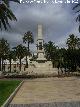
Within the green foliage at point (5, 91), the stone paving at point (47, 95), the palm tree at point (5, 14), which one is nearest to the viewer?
the stone paving at point (47, 95)

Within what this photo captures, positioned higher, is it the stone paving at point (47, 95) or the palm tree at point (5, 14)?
the palm tree at point (5, 14)

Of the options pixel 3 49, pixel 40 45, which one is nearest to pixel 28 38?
pixel 3 49

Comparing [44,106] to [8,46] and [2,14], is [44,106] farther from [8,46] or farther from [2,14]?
[8,46]

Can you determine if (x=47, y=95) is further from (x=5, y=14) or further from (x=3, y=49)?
(x=3, y=49)

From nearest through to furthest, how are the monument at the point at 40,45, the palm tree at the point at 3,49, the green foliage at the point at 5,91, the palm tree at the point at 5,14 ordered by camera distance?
the green foliage at the point at 5,91 < the palm tree at the point at 5,14 < the monument at the point at 40,45 < the palm tree at the point at 3,49

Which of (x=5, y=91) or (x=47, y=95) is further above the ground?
(x=5, y=91)

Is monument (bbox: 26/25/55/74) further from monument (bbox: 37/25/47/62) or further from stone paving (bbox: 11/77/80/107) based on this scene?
stone paving (bbox: 11/77/80/107)

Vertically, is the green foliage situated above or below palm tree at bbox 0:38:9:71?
below

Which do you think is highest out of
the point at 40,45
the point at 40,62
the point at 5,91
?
the point at 40,45

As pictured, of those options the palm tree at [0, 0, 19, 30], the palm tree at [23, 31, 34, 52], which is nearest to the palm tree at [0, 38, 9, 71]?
the palm tree at [23, 31, 34, 52]

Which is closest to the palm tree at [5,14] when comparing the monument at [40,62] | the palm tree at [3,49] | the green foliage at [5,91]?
the green foliage at [5,91]

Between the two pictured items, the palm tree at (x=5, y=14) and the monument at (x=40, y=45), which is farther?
the monument at (x=40, y=45)

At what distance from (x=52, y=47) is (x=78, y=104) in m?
137

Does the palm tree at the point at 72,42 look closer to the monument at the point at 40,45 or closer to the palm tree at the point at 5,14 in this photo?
the monument at the point at 40,45
